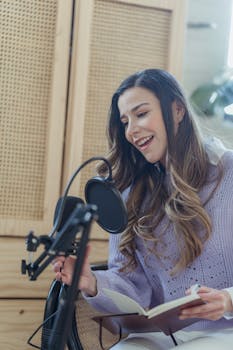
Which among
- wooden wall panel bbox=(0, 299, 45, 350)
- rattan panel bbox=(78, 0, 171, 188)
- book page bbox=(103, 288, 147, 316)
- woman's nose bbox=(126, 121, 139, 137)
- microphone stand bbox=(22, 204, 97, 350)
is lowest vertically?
wooden wall panel bbox=(0, 299, 45, 350)

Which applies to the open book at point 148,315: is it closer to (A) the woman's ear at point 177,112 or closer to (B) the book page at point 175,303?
(B) the book page at point 175,303

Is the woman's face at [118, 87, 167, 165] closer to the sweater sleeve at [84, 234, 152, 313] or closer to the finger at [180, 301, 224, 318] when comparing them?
the sweater sleeve at [84, 234, 152, 313]

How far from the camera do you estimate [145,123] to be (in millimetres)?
1325

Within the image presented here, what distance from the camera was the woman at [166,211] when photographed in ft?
4.26

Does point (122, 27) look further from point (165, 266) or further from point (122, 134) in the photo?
point (165, 266)

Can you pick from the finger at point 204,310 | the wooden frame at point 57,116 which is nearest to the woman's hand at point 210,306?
the finger at point 204,310

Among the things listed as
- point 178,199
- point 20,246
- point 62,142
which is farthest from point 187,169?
point 20,246

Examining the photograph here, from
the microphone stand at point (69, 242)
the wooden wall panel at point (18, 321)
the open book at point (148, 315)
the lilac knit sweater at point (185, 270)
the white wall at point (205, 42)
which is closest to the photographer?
the microphone stand at point (69, 242)

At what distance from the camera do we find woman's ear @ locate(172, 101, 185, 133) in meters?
1.36

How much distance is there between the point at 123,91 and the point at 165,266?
445 millimetres

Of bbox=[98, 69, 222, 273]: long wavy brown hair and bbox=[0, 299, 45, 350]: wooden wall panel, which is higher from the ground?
bbox=[98, 69, 222, 273]: long wavy brown hair

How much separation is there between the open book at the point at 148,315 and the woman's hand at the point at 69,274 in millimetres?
73

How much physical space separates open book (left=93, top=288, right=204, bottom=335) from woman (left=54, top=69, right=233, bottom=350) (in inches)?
1.6

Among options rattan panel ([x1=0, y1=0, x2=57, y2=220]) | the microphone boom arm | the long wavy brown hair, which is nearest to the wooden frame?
rattan panel ([x1=0, y1=0, x2=57, y2=220])
